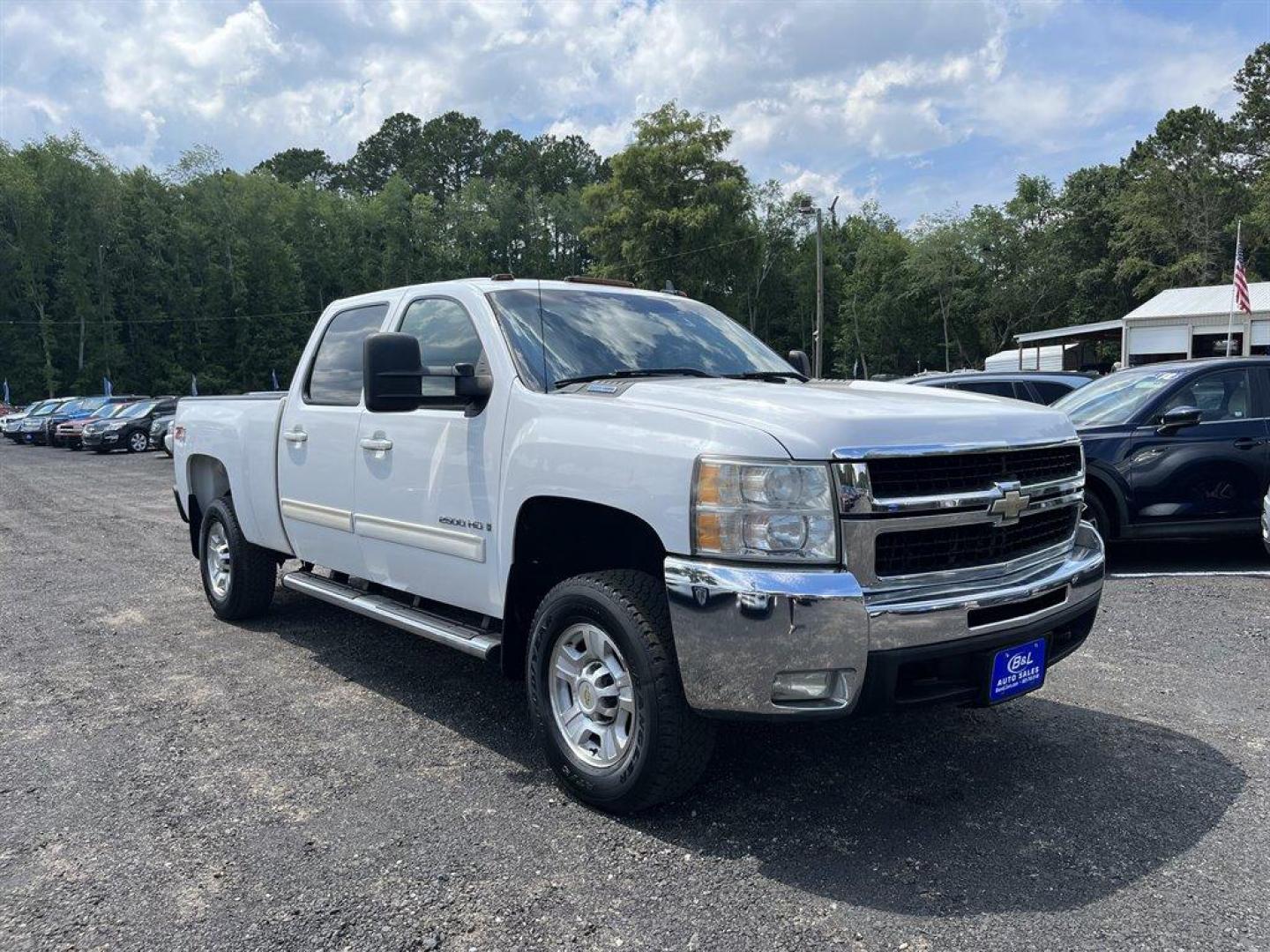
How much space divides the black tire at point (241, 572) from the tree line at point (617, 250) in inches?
1759

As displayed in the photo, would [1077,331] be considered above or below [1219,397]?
above

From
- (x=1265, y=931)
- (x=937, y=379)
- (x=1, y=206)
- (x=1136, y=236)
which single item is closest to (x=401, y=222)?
(x=1, y=206)

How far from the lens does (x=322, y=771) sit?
3.95m

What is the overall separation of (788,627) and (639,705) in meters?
0.64

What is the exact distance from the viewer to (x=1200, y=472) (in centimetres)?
750

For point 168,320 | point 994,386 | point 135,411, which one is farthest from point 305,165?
point 994,386

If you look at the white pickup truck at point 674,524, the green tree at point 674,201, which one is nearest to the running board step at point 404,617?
the white pickup truck at point 674,524

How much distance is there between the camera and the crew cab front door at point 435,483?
4.00m

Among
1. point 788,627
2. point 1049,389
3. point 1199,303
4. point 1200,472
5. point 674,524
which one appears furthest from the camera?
point 1199,303

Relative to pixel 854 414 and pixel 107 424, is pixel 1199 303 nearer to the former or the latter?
pixel 854 414

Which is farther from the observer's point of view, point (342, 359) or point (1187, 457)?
point (1187, 457)

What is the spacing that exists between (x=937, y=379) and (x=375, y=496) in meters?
9.60

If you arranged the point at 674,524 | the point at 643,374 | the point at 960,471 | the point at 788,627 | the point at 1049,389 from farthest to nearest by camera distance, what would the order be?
the point at 1049,389, the point at 643,374, the point at 960,471, the point at 674,524, the point at 788,627

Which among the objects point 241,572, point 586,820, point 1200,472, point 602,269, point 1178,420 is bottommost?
point 586,820
